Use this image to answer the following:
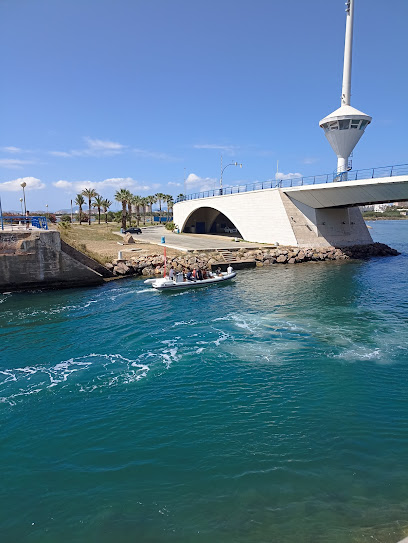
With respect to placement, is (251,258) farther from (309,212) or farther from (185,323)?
(185,323)

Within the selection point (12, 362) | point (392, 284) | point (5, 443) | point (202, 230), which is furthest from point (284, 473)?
point (202, 230)

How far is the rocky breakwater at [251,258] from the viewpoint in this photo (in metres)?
40.1

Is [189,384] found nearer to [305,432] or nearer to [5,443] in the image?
[305,432]

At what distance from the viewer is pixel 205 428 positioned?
12555 millimetres

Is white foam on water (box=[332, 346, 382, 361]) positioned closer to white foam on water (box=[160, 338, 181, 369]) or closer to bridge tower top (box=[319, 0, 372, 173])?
white foam on water (box=[160, 338, 181, 369])

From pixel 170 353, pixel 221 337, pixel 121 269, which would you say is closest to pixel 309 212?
pixel 121 269

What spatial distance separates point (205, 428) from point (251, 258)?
115 feet

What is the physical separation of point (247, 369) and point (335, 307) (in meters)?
13.1

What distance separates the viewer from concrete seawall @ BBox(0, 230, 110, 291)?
33.1m

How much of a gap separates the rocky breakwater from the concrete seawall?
193 inches

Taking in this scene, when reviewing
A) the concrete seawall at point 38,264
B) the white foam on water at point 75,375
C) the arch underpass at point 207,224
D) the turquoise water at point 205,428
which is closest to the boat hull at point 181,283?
the turquoise water at point 205,428

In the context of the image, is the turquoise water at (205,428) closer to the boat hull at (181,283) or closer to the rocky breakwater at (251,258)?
the boat hull at (181,283)

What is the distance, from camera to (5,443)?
12.1 meters

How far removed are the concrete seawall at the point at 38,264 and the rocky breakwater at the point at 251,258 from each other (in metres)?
4.91
